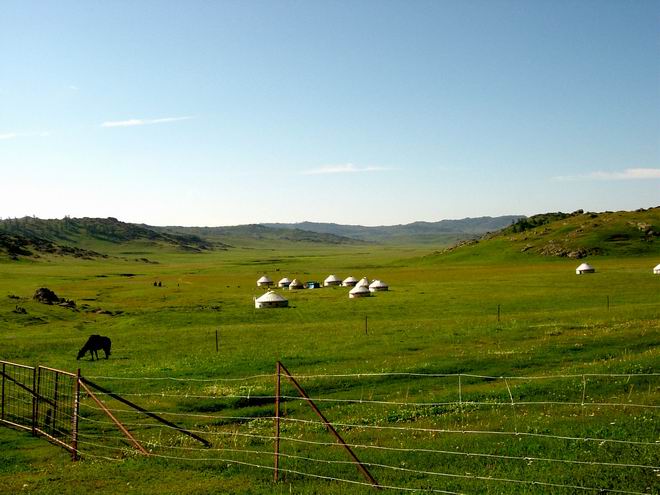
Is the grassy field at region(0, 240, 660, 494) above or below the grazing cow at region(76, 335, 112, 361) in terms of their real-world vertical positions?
above

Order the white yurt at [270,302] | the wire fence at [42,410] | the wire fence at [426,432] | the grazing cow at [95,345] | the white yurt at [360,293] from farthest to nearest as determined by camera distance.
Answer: the white yurt at [360,293] → the white yurt at [270,302] → the grazing cow at [95,345] → the wire fence at [42,410] → the wire fence at [426,432]

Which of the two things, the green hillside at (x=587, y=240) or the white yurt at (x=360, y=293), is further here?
the green hillside at (x=587, y=240)

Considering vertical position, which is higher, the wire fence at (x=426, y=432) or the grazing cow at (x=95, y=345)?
the wire fence at (x=426, y=432)

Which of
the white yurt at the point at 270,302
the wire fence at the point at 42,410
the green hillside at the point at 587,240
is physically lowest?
the white yurt at the point at 270,302

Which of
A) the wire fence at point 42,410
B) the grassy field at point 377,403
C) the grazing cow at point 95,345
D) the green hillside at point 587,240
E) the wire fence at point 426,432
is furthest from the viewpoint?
the green hillside at point 587,240

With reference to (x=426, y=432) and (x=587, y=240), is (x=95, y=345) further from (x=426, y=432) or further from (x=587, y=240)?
(x=587, y=240)

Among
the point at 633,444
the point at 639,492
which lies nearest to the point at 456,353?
the point at 633,444

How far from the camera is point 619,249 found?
521 feet

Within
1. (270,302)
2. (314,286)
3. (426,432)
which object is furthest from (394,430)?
(314,286)

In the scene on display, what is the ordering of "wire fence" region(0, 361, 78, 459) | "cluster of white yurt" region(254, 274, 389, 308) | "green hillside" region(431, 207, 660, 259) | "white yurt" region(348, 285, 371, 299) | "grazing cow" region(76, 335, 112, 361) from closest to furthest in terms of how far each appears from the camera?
"wire fence" region(0, 361, 78, 459) → "grazing cow" region(76, 335, 112, 361) → "cluster of white yurt" region(254, 274, 389, 308) → "white yurt" region(348, 285, 371, 299) → "green hillside" region(431, 207, 660, 259)

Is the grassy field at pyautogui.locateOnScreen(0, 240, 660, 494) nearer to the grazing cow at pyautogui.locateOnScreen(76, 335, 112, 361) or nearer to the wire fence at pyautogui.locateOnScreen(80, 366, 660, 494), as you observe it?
the wire fence at pyautogui.locateOnScreen(80, 366, 660, 494)

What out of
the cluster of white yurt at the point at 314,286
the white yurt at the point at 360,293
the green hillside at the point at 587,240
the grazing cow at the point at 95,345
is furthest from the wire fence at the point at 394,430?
the green hillside at the point at 587,240

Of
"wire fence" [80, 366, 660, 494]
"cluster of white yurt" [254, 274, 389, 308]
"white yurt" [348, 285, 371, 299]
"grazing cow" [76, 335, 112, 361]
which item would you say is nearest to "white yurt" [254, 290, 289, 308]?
"cluster of white yurt" [254, 274, 389, 308]

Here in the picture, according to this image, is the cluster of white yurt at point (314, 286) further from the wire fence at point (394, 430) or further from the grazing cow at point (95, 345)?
the wire fence at point (394, 430)
